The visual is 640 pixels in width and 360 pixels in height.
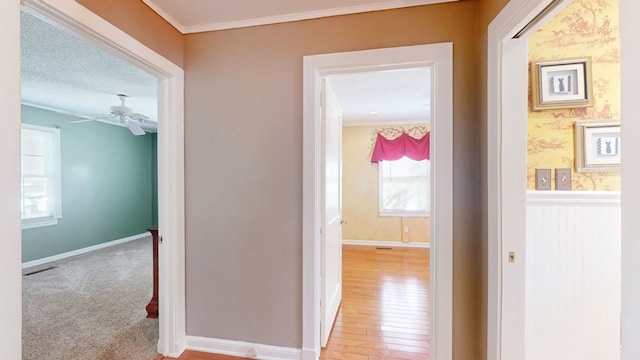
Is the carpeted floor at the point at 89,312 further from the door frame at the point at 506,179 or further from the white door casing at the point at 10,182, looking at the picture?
the door frame at the point at 506,179

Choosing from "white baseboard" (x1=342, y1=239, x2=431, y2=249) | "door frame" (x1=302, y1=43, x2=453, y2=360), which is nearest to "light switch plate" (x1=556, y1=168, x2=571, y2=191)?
"door frame" (x1=302, y1=43, x2=453, y2=360)

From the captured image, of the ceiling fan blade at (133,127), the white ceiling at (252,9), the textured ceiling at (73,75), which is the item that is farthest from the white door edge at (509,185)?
the ceiling fan blade at (133,127)

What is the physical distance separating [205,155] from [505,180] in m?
1.88

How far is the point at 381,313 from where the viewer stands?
269 centimetres

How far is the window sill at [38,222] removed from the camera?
13.2 feet

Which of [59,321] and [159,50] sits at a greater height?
[159,50]

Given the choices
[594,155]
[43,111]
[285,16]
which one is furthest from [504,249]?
[43,111]

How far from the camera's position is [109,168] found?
5340mm

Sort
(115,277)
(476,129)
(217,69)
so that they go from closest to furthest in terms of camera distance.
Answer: (476,129), (217,69), (115,277)

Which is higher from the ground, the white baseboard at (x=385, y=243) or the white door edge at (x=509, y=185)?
the white door edge at (x=509, y=185)

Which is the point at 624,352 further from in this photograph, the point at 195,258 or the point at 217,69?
the point at 217,69

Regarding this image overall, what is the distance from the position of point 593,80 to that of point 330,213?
1838 millimetres

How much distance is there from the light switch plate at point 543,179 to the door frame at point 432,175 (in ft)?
1.49

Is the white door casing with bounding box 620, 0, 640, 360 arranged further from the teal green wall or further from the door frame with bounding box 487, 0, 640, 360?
the teal green wall
